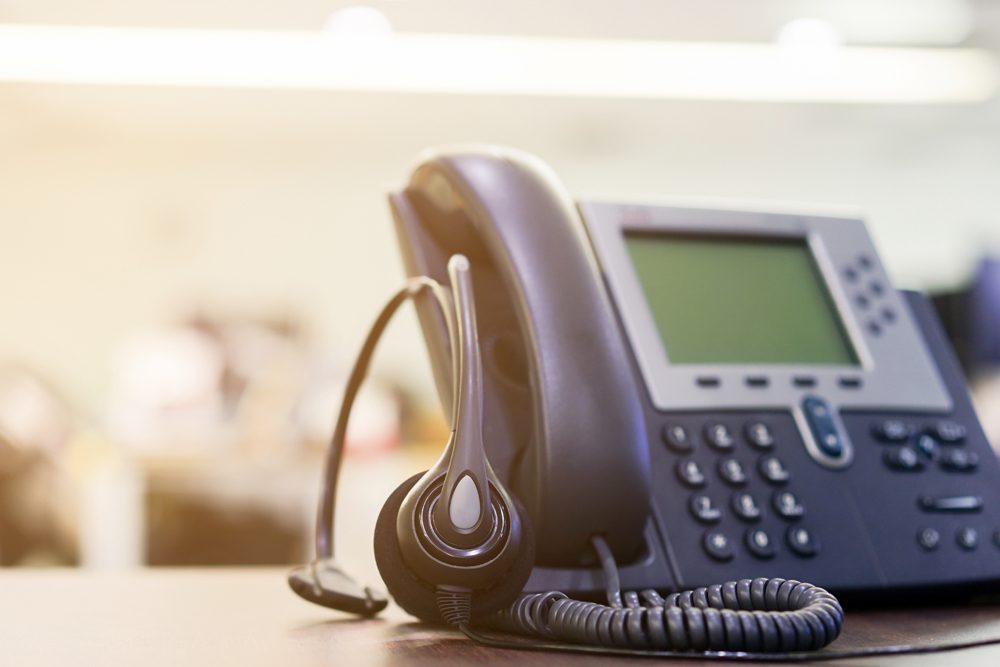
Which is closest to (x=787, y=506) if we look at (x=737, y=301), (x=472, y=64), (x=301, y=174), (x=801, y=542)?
(x=801, y=542)

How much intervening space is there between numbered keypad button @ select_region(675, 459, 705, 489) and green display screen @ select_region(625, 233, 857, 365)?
0.06 meters

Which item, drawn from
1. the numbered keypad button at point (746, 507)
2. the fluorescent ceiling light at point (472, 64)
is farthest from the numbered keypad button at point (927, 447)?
the fluorescent ceiling light at point (472, 64)

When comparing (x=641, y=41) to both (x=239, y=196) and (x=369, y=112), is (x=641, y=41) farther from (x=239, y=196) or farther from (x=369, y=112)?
(x=239, y=196)

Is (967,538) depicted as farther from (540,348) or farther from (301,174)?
(301,174)

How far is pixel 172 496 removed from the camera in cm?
283

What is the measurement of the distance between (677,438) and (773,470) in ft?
0.14

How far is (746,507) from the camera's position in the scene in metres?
0.38

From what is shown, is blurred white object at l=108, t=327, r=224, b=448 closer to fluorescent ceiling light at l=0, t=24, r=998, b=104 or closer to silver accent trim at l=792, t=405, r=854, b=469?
fluorescent ceiling light at l=0, t=24, r=998, b=104

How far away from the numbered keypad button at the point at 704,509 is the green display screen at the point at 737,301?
3.1 inches

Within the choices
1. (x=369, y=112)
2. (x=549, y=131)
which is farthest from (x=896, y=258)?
(x=369, y=112)

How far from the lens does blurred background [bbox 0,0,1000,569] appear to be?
2.67 meters

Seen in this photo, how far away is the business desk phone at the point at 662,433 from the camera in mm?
294

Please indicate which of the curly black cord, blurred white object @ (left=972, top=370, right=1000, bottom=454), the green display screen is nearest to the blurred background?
blurred white object @ (left=972, top=370, right=1000, bottom=454)

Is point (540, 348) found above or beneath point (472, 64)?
beneath
